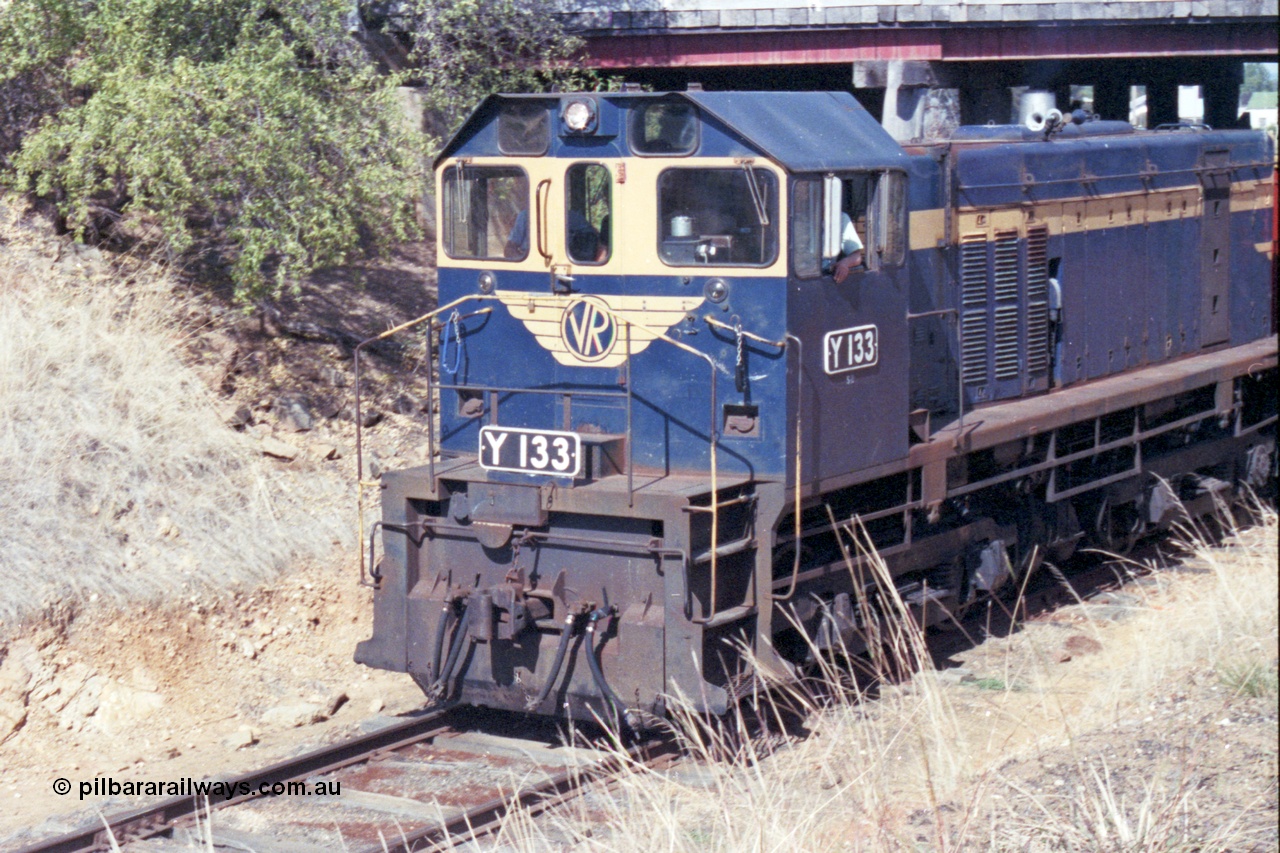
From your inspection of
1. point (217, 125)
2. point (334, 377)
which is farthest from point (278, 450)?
point (217, 125)

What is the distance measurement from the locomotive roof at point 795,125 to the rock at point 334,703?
3.33 m

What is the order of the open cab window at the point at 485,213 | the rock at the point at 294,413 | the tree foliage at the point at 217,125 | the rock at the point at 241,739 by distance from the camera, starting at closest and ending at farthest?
the open cab window at the point at 485,213 → the rock at the point at 241,739 → the tree foliage at the point at 217,125 → the rock at the point at 294,413

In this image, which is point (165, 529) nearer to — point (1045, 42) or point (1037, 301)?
point (1037, 301)

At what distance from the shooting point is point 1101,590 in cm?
1095

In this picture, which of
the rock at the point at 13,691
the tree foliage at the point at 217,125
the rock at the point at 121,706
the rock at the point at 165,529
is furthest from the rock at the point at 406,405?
the rock at the point at 13,691

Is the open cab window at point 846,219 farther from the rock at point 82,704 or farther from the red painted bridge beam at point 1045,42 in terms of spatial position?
the red painted bridge beam at point 1045,42

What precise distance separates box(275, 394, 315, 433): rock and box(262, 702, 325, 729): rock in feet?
11.0

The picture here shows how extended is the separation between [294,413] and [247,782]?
5064mm

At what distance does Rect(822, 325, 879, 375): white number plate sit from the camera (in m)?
7.68

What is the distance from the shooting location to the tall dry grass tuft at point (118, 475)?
9438 millimetres

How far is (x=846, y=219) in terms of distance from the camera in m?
7.68

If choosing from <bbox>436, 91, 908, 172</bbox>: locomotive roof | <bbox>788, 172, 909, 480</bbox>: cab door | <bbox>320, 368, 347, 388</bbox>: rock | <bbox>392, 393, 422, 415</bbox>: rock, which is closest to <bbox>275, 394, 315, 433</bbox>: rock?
<bbox>320, 368, 347, 388</bbox>: rock

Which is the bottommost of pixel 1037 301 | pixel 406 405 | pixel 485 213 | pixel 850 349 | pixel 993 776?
pixel 993 776

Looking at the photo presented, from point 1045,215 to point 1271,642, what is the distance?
4.23 metres
